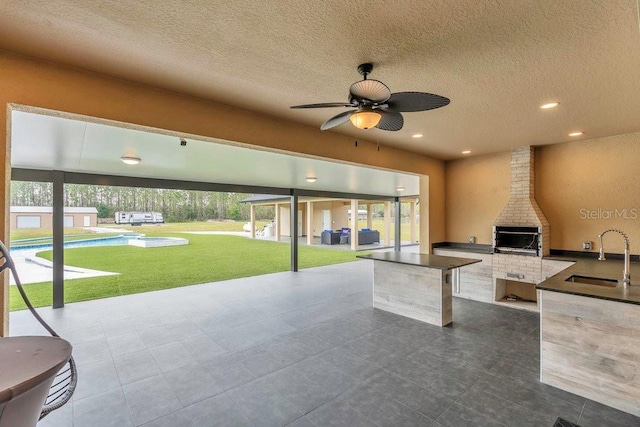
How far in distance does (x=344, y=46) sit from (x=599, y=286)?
3.02 meters

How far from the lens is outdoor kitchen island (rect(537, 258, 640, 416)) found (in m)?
2.31

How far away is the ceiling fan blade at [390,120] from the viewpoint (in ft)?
8.08

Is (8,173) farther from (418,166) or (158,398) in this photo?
(418,166)

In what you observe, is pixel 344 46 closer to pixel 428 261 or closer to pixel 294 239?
pixel 428 261

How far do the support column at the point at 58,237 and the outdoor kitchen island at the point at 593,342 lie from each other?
681 centimetres

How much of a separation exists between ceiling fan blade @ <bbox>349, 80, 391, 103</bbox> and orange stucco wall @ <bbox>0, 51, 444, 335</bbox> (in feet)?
5.41

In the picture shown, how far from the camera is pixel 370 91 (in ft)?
6.98

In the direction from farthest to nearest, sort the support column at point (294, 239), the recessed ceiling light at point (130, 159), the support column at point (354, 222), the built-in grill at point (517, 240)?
the support column at point (354, 222), the support column at point (294, 239), the built-in grill at point (517, 240), the recessed ceiling light at point (130, 159)

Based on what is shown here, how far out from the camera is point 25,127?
323cm

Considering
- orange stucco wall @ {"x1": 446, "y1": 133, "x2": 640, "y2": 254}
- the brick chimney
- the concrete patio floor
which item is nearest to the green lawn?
the concrete patio floor

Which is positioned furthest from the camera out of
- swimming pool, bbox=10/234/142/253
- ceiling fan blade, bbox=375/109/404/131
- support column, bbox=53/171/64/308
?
swimming pool, bbox=10/234/142/253

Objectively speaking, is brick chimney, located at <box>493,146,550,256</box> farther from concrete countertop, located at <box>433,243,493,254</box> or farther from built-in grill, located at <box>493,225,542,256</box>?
concrete countertop, located at <box>433,243,493,254</box>

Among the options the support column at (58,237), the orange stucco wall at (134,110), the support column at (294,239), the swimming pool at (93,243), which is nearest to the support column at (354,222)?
the support column at (294,239)

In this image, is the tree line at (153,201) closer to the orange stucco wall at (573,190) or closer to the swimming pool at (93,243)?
the swimming pool at (93,243)
